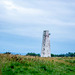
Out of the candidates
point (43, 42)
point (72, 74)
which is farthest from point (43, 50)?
point (72, 74)

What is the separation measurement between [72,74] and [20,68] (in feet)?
14.4

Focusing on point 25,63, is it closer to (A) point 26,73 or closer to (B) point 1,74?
(A) point 26,73

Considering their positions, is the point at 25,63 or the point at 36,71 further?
the point at 25,63

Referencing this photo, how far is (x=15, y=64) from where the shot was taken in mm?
13242

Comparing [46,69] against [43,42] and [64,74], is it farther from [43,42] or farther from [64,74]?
[43,42]

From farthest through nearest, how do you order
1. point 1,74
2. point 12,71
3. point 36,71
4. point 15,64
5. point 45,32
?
point 45,32 → point 15,64 → point 36,71 → point 12,71 → point 1,74

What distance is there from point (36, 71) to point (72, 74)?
3497 millimetres

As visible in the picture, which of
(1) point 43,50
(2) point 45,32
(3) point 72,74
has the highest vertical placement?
(2) point 45,32

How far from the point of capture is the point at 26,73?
11695 millimetres

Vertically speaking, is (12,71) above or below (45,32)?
below

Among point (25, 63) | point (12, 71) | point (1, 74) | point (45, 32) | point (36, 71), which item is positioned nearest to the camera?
point (1, 74)

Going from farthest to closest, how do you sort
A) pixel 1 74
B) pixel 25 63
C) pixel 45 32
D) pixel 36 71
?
pixel 45 32 → pixel 25 63 → pixel 36 71 → pixel 1 74

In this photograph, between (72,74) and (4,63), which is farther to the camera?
(72,74)

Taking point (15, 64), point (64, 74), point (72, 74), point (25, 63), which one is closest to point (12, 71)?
point (15, 64)
